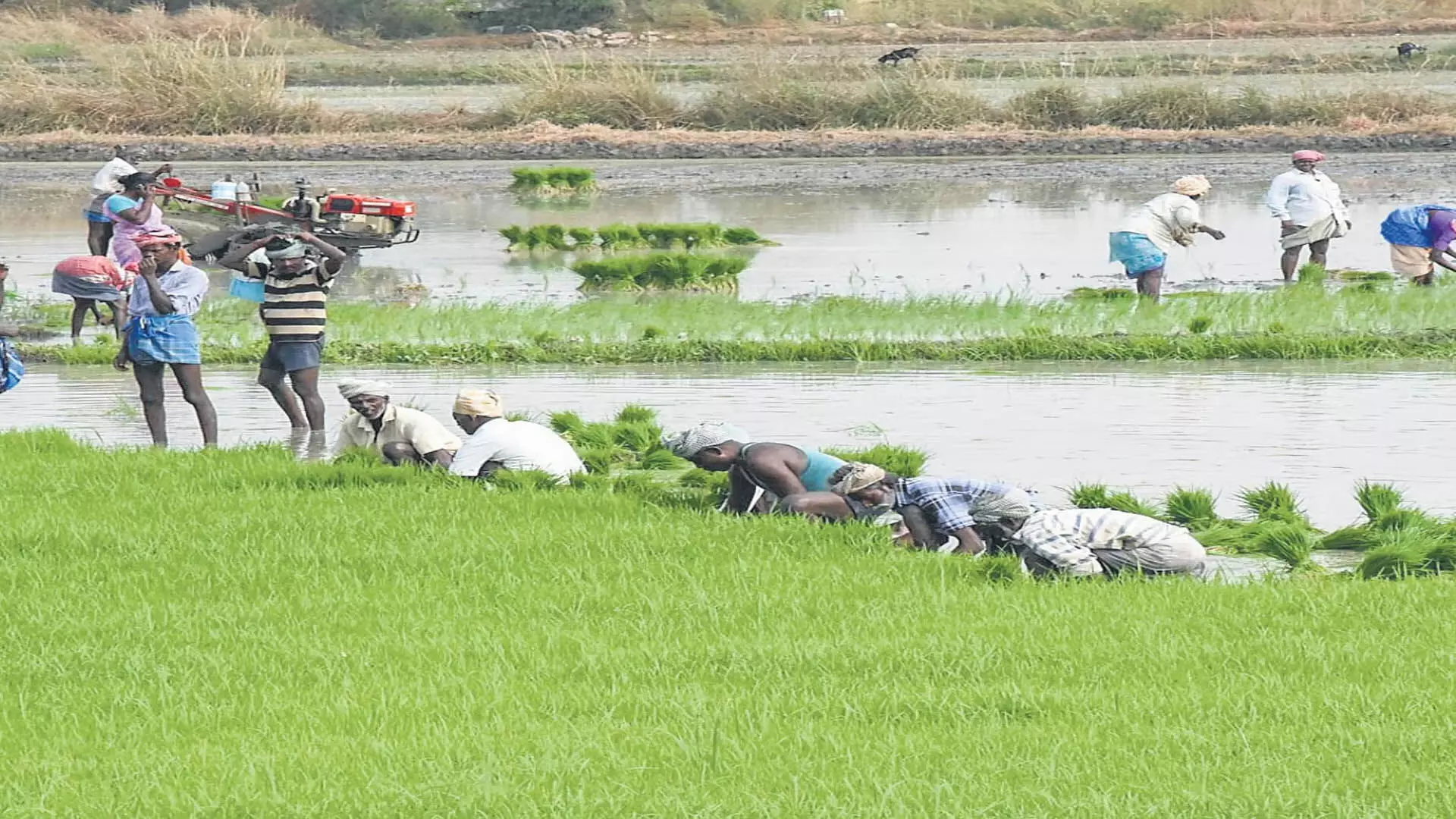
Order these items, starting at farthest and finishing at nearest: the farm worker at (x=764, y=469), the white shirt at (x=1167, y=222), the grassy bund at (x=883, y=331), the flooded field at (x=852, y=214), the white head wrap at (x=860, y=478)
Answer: the flooded field at (x=852, y=214), the white shirt at (x=1167, y=222), the grassy bund at (x=883, y=331), the farm worker at (x=764, y=469), the white head wrap at (x=860, y=478)

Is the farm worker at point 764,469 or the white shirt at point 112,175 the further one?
the white shirt at point 112,175

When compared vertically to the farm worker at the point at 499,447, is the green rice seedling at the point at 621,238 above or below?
below

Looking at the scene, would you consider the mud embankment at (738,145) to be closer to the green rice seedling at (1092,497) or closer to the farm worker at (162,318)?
the farm worker at (162,318)

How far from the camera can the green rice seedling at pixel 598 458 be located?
42.5 feet

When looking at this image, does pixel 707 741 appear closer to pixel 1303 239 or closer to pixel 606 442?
pixel 606 442

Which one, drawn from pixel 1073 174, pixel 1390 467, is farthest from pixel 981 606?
pixel 1073 174

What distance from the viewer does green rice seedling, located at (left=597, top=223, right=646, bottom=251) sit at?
27.0 meters

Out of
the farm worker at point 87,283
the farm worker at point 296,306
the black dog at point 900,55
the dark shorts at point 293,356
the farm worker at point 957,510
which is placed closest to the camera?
the farm worker at point 957,510

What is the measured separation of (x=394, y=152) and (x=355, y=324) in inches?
932

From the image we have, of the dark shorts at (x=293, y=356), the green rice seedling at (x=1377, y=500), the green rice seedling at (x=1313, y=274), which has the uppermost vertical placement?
the green rice seedling at (x=1377, y=500)

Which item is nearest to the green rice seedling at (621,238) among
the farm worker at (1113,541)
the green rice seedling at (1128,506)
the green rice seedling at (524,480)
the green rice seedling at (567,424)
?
the green rice seedling at (567,424)

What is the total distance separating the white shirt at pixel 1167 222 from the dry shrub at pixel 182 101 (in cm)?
2882

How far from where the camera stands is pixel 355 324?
2038cm

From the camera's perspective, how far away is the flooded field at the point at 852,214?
24.6m
